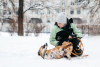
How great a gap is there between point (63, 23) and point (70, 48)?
0.57 meters

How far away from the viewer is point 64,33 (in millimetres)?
3334

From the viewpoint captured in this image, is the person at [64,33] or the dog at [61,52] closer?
the dog at [61,52]

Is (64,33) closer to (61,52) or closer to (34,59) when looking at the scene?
(61,52)

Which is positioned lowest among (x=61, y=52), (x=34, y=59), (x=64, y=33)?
(x=34, y=59)

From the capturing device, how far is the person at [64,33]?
3.25 metres

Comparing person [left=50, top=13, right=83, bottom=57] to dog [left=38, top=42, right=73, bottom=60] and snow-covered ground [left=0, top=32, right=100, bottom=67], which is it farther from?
snow-covered ground [left=0, top=32, right=100, bottom=67]

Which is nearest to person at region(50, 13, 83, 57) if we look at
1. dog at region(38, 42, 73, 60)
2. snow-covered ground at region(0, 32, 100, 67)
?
dog at region(38, 42, 73, 60)

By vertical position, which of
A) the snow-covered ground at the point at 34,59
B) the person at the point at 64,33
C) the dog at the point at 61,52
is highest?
the person at the point at 64,33

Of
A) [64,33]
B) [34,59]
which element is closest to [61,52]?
[64,33]

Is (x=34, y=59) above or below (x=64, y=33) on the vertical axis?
below

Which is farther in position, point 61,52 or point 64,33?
point 64,33

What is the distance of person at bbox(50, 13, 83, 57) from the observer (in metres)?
3.25

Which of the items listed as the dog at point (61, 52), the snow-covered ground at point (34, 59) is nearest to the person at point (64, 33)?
the dog at point (61, 52)

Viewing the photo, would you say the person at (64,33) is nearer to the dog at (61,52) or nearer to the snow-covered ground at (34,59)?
the dog at (61,52)
